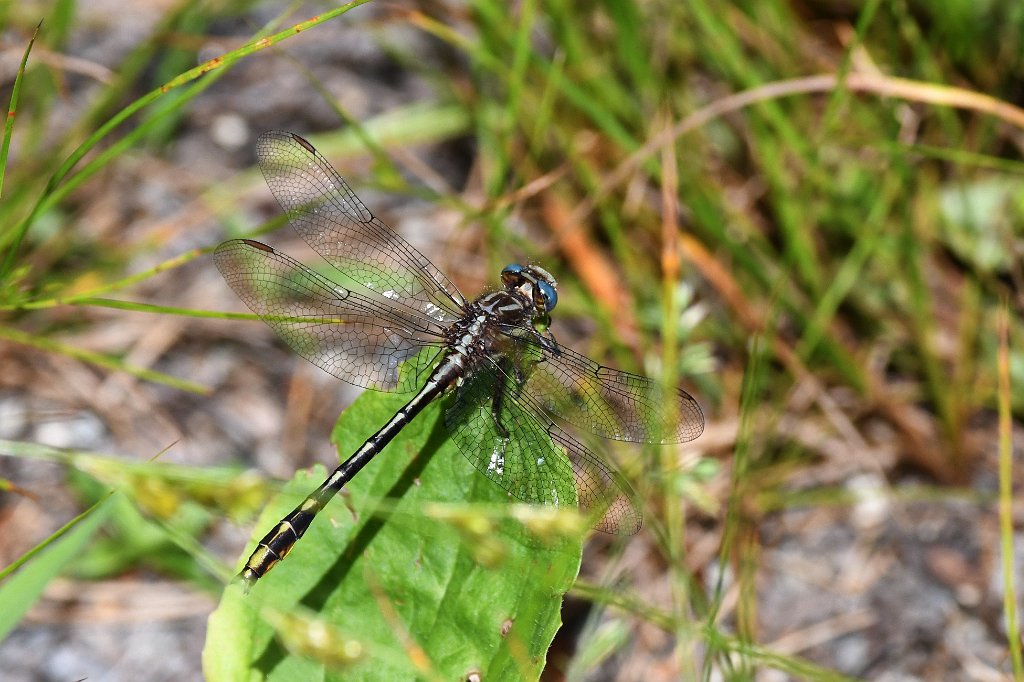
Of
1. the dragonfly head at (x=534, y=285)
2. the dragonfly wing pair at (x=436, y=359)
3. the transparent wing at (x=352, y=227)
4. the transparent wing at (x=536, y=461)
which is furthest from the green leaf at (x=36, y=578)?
the dragonfly head at (x=534, y=285)

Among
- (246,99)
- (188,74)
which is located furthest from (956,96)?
(246,99)

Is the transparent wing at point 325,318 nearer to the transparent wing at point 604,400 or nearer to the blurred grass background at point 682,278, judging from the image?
the transparent wing at point 604,400

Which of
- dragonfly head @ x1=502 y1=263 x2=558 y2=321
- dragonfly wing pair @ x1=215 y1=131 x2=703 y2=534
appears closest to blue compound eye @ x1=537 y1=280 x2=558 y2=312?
dragonfly head @ x1=502 y1=263 x2=558 y2=321

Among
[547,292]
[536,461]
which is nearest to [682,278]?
[547,292]

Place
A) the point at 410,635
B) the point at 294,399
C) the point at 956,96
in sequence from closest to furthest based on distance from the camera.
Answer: the point at 410,635
the point at 956,96
the point at 294,399

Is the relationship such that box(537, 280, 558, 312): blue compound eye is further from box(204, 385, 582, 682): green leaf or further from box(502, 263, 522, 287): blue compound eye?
box(204, 385, 582, 682): green leaf

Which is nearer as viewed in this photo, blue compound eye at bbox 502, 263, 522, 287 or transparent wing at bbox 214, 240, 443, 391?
transparent wing at bbox 214, 240, 443, 391

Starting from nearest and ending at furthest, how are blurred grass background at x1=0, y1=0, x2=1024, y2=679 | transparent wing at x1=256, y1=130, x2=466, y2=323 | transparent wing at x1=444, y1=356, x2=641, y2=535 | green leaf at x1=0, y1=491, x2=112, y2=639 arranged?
green leaf at x1=0, y1=491, x2=112, y2=639
transparent wing at x1=444, y1=356, x2=641, y2=535
transparent wing at x1=256, y1=130, x2=466, y2=323
blurred grass background at x1=0, y1=0, x2=1024, y2=679

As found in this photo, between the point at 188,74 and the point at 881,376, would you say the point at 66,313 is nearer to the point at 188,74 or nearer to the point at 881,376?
the point at 188,74
